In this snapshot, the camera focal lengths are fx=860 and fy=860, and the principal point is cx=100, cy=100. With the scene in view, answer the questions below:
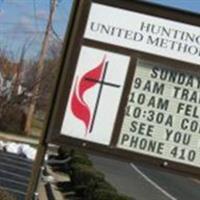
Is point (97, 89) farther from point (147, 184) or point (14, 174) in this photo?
point (147, 184)

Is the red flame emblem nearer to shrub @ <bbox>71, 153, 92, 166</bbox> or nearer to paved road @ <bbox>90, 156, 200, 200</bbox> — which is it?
shrub @ <bbox>71, 153, 92, 166</bbox>

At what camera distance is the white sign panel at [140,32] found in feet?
19.8

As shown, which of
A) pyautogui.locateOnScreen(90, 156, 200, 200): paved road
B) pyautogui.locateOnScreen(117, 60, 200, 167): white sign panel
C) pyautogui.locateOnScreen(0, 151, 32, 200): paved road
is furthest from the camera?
pyautogui.locateOnScreen(90, 156, 200, 200): paved road

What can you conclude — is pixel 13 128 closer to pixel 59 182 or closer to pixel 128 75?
pixel 59 182

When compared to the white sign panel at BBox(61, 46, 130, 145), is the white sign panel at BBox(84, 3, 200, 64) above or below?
above

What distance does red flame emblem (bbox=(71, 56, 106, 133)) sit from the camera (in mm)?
6043

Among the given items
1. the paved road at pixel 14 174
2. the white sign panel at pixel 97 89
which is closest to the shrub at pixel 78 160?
the paved road at pixel 14 174

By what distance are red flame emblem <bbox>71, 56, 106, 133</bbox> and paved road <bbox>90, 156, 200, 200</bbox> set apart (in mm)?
19899

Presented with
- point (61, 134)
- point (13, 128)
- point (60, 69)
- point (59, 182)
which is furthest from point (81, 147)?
point (13, 128)

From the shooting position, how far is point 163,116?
20.3 feet

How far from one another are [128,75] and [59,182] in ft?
58.8

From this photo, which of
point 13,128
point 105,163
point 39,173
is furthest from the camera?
point 13,128

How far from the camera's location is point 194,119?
624 centimetres

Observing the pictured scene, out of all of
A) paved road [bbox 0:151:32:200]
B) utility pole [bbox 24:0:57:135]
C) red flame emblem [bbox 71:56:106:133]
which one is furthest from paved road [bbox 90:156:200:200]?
red flame emblem [bbox 71:56:106:133]
